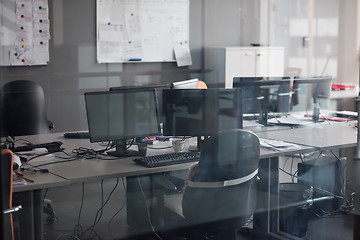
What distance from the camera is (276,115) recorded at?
364cm

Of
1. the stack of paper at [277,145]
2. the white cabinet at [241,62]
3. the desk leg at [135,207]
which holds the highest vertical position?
the white cabinet at [241,62]

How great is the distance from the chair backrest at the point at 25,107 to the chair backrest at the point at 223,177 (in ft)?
3.15

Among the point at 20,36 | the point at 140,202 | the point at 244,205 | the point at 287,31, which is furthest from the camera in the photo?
the point at 140,202

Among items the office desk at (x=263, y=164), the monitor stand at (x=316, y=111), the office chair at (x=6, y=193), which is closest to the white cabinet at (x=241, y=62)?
the monitor stand at (x=316, y=111)

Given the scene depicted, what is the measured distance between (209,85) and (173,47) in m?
0.37

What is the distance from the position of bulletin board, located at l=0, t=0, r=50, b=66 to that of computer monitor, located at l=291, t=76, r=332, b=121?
1645mm

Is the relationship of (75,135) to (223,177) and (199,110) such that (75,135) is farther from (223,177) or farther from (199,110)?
(223,177)

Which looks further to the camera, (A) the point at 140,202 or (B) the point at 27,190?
(A) the point at 140,202

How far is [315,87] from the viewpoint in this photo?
3.06m

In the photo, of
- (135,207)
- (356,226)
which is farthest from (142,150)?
(356,226)

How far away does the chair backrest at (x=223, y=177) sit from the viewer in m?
2.59

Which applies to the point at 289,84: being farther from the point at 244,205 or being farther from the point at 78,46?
the point at 78,46

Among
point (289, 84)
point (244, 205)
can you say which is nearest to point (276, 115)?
point (289, 84)

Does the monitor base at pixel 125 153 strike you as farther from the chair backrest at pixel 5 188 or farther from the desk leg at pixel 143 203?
the chair backrest at pixel 5 188
